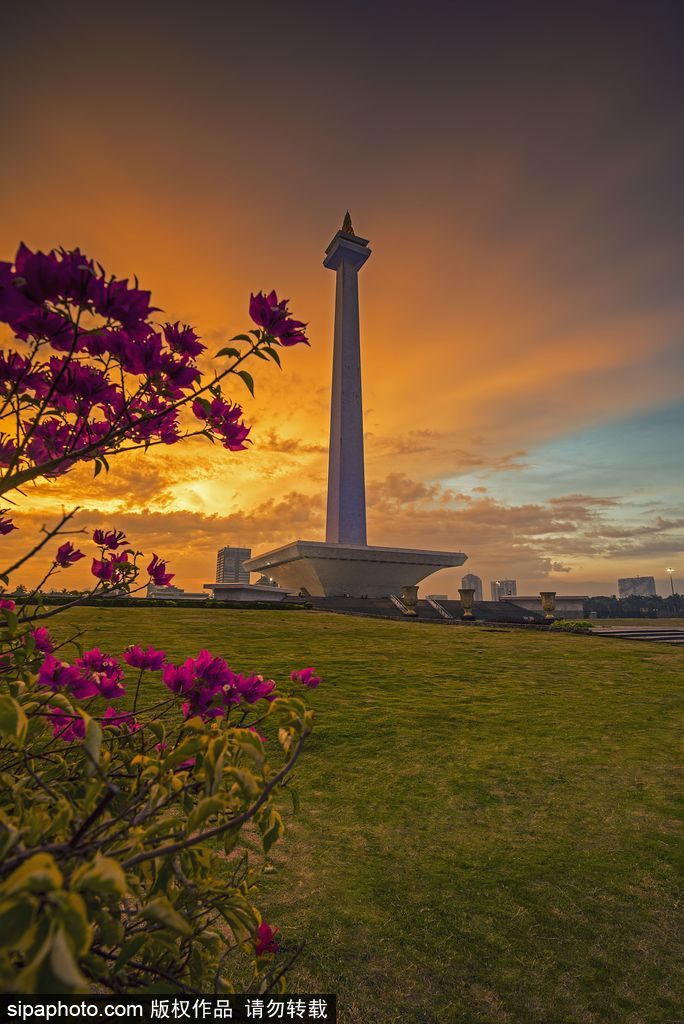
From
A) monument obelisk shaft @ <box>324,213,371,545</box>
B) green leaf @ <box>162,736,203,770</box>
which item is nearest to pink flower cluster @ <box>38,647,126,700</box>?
green leaf @ <box>162,736,203,770</box>

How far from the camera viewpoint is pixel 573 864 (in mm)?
3920

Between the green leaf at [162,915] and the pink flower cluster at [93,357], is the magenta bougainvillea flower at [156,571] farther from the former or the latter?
the green leaf at [162,915]

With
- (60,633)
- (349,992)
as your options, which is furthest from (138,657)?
(60,633)

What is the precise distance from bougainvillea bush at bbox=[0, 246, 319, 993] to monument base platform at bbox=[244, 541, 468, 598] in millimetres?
28516

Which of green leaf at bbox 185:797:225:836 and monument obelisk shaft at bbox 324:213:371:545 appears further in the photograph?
monument obelisk shaft at bbox 324:213:371:545

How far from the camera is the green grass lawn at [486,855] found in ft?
9.00

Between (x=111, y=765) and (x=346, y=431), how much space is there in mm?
32639

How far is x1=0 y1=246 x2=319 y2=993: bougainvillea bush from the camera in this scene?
868 mm

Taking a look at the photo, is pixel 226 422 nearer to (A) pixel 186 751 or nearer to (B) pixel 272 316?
(B) pixel 272 316

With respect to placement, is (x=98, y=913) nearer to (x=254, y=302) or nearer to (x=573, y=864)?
(x=254, y=302)

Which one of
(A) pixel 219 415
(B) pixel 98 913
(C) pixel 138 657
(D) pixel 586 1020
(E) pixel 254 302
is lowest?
(D) pixel 586 1020

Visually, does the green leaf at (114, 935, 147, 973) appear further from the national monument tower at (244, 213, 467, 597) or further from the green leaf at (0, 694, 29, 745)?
the national monument tower at (244, 213, 467, 597)

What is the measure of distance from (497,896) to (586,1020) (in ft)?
3.29

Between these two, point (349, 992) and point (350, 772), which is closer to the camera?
point (349, 992)
